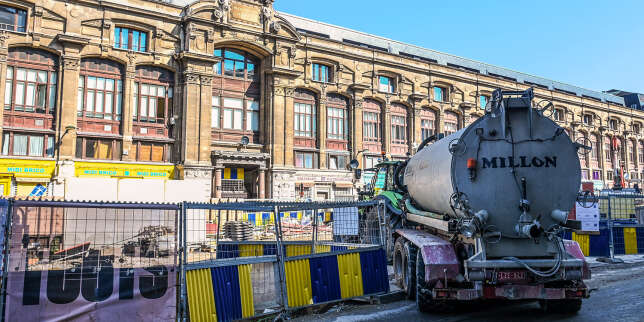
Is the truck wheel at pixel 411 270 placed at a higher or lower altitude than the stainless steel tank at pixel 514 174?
lower

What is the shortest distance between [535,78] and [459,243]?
55.3 m

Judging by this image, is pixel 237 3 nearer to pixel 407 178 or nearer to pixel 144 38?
pixel 144 38

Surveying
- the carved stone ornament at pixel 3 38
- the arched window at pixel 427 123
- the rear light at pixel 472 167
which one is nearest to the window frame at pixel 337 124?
the arched window at pixel 427 123

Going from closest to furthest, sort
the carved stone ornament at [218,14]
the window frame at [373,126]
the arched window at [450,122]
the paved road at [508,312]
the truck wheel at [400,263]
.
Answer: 1. the paved road at [508,312]
2. the truck wheel at [400,263]
3. the carved stone ornament at [218,14]
4. the window frame at [373,126]
5. the arched window at [450,122]

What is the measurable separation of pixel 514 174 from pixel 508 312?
264cm

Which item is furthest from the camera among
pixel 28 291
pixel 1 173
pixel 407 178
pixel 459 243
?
pixel 1 173

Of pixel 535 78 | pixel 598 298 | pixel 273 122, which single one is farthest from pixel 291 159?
pixel 535 78

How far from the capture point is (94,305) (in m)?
5.61

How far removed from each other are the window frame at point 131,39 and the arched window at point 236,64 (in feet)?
15.7

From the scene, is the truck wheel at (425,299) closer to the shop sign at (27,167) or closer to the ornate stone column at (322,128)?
the shop sign at (27,167)

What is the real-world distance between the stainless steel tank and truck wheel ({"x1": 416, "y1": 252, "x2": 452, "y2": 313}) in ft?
4.28

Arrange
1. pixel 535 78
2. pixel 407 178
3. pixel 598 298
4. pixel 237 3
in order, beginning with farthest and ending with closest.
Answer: pixel 535 78
pixel 237 3
pixel 407 178
pixel 598 298

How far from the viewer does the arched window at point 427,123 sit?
39.2 m

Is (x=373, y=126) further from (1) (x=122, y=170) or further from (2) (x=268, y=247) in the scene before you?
(2) (x=268, y=247)
